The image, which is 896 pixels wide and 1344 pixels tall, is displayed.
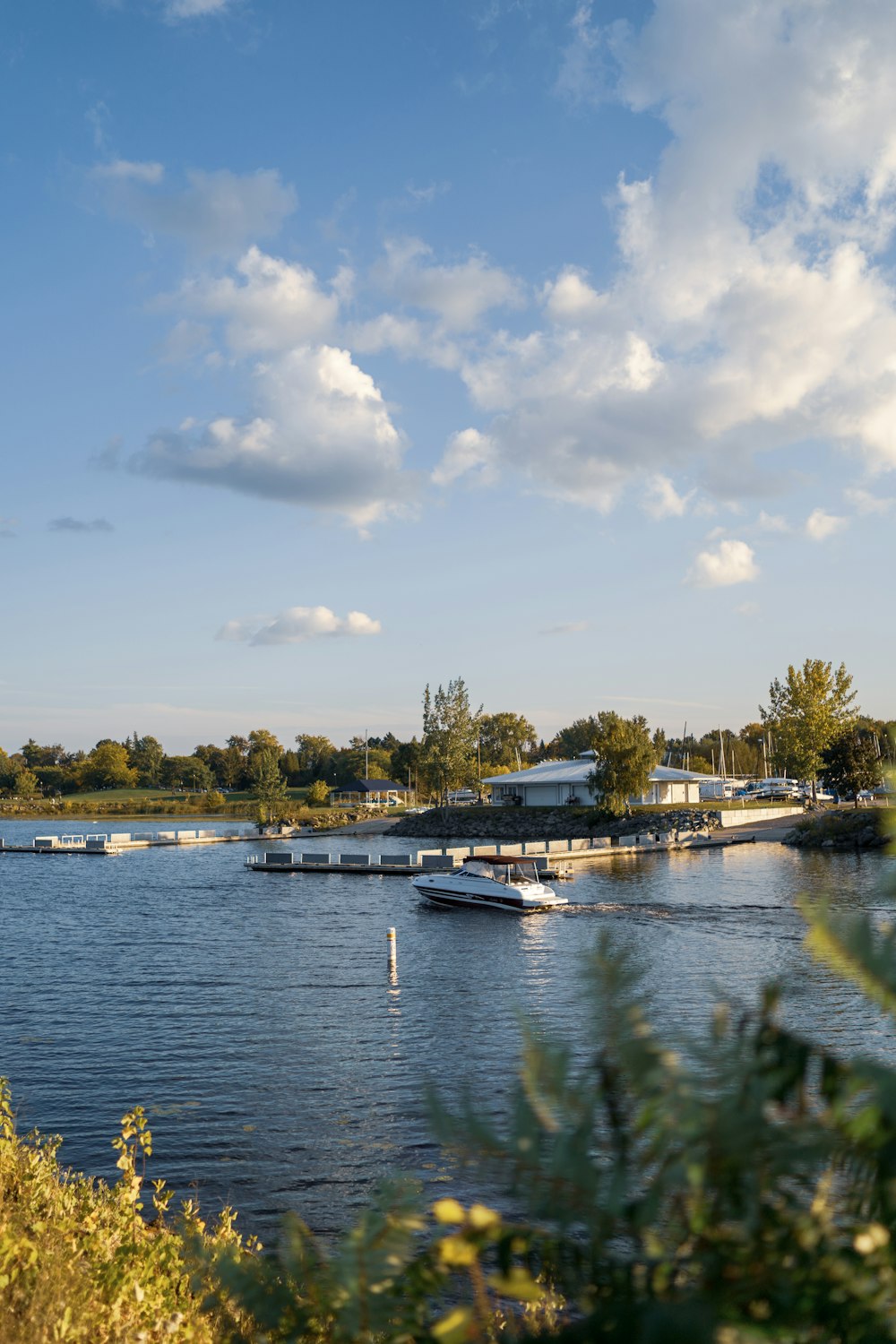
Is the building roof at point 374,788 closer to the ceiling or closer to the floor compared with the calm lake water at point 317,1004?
closer to the ceiling


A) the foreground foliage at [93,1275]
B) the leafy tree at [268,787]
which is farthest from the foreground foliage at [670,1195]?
the leafy tree at [268,787]

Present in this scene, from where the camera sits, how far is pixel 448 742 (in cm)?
10325

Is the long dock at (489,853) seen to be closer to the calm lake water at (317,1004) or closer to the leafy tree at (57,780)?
the calm lake water at (317,1004)

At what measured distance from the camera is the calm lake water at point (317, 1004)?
47.5 ft

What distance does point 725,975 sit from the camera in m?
26.4

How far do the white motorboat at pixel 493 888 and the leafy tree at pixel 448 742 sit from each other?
56.6m

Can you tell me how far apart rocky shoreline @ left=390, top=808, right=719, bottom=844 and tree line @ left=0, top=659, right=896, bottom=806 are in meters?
3.28

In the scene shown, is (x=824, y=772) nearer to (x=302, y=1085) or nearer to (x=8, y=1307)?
(x=302, y=1085)

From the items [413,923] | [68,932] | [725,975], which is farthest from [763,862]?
[68,932]

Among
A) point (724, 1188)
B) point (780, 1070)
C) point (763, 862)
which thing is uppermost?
point (780, 1070)

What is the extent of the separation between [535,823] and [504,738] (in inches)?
2788

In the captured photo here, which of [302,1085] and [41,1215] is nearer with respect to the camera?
[41,1215]

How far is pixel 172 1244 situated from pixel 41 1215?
1820 mm

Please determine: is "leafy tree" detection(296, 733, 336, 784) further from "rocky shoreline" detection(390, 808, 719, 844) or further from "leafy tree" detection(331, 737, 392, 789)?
"rocky shoreline" detection(390, 808, 719, 844)
